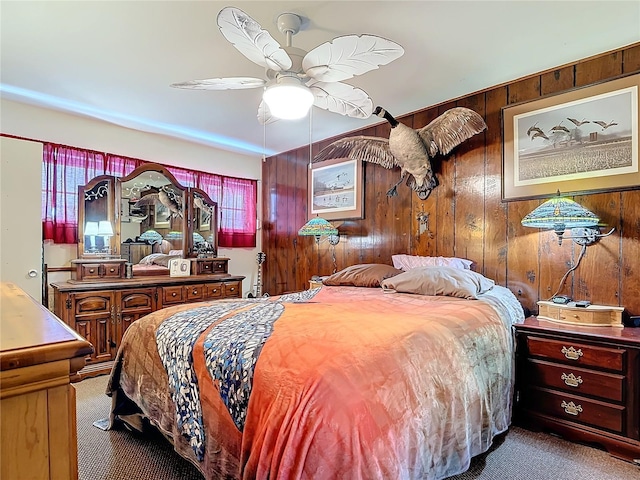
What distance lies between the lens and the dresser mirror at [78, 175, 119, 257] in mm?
3592

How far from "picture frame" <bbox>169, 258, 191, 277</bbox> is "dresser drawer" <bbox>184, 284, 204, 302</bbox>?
9.4 inches

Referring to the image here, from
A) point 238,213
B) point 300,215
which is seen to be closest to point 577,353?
point 300,215

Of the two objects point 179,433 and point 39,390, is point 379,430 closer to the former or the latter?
point 39,390

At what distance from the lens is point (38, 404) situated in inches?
24.0

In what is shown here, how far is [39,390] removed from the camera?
610mm

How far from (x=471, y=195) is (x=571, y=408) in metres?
1.73

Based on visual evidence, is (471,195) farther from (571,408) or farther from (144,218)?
(144,218)

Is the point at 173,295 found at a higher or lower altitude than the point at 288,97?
lower

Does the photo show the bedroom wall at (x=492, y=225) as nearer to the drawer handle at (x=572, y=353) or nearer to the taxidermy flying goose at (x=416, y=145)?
the taxidermy flying goose at (x=416, y=145)

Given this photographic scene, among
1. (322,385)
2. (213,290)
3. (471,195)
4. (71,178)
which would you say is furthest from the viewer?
(213,290)

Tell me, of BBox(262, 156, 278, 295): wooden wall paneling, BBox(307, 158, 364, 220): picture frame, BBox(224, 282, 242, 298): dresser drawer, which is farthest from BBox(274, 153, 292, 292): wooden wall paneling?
BBox(224, 282, 242, 298): dresser drawer

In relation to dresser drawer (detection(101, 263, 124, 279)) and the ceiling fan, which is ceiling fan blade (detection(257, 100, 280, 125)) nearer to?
the ceiling fan

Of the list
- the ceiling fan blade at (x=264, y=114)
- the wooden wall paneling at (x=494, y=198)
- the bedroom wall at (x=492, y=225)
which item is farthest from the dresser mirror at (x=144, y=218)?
the wooden wall paneling at (x=494, y=198)

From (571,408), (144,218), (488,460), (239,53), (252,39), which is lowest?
(488,460)
